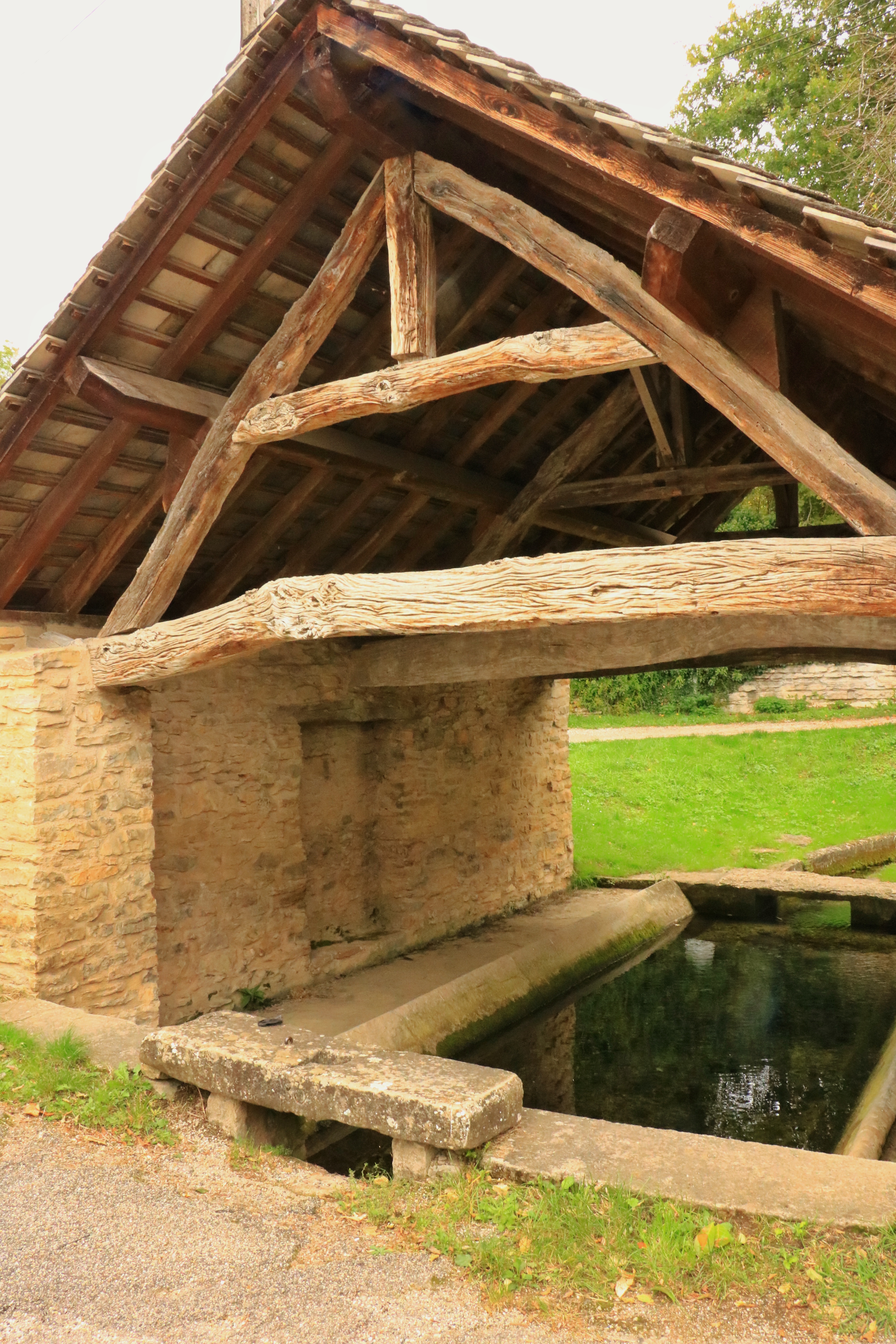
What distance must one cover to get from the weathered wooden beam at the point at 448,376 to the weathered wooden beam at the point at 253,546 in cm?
82

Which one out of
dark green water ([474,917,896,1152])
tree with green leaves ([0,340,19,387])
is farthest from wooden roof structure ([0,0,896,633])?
tree with green leaves ([0,340,19,387])

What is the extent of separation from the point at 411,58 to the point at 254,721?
4084 millimetres

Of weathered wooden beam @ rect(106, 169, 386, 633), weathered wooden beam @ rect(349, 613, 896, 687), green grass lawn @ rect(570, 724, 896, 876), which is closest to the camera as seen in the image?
weathered wooden beam @ rect(106, 169, 386, 633)

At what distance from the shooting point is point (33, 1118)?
3902 mm

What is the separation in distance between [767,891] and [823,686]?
30.6 feet

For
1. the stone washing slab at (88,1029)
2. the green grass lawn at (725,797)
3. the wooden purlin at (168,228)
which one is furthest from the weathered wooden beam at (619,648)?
the green grass lawn at (725,797)

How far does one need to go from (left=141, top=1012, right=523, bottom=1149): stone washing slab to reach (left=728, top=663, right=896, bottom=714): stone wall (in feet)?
49.7

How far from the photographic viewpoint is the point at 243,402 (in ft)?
16.1

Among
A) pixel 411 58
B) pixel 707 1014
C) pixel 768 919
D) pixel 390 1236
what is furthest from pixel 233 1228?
pixel 768 919

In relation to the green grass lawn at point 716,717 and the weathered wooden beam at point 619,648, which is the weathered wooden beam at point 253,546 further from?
the green grass lawn at point 716,717

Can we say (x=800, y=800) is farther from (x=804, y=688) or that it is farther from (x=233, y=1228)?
(x=233, y=1228)

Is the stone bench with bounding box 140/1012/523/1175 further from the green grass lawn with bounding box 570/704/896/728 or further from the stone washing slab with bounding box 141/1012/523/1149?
the green grass lawn with bounding box 570/704/896/728

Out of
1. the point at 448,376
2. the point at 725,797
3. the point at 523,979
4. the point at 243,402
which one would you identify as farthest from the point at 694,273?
the point at 725,797

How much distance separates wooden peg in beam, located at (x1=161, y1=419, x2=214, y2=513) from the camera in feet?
16.7
